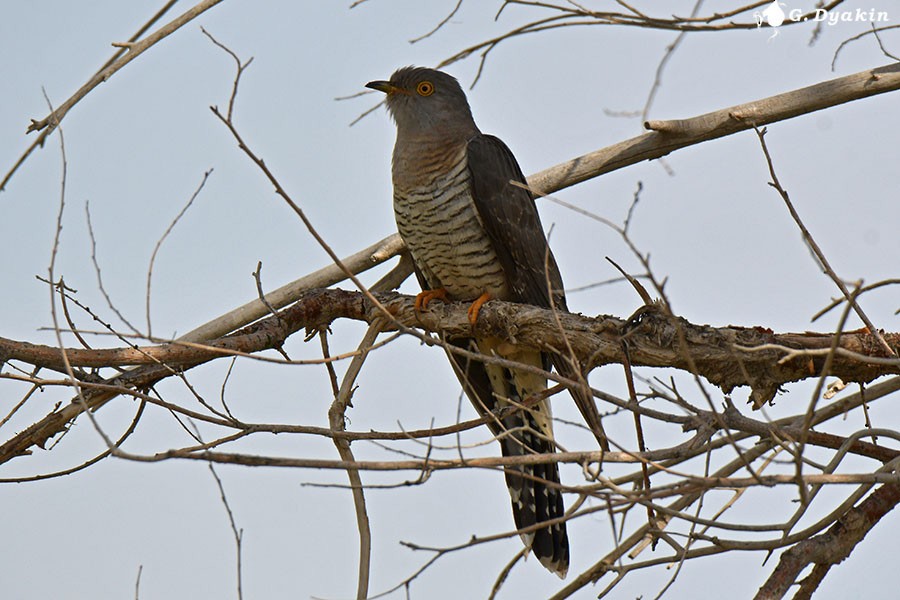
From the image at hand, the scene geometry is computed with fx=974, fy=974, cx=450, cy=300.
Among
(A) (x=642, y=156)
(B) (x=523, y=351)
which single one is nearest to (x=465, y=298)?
(B) (x=523, y=351)

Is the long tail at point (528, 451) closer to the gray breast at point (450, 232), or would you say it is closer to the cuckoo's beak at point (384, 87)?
the gray breast at point (450, 232)

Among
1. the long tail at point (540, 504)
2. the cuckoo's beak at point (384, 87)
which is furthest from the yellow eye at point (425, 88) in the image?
the long tail at point (540, 504)

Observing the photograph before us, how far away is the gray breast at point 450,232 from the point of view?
15.4ft

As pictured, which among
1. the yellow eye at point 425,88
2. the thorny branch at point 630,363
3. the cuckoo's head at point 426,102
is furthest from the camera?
the yellow eye at point 425,88

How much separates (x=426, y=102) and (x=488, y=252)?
41.5 inches

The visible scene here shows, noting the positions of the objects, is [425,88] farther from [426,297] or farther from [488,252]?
[426,297]

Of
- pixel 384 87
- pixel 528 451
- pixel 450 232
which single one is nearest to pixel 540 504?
pixel 528 451

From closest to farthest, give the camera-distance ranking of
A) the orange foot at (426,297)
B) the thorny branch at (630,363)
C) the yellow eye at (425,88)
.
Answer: the thorny branch at (630,363), the orange foot at (426,297), the yellow eye at (425,88)

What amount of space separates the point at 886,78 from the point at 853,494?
1.71 m

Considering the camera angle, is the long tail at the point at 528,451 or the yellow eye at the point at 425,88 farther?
the yellow eye at the point at 425,88

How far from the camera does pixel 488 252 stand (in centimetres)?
470

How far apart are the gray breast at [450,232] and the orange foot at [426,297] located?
0.04 metres

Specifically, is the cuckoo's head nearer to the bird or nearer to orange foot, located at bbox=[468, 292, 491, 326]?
the bird

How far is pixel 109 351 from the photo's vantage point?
3709 millimetres
